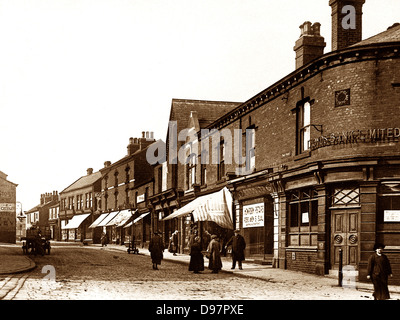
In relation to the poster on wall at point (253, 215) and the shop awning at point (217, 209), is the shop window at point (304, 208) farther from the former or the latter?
the shop awning at point (217, 209)

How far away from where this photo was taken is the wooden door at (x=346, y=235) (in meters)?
18.9

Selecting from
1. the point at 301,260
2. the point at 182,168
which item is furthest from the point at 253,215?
the point at 182,168

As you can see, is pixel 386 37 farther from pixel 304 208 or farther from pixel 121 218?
pixel 121 218

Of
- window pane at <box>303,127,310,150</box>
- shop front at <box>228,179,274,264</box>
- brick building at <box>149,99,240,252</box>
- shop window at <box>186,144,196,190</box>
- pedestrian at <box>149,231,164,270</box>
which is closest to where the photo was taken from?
window pane at <box>303,127,310,150</box>

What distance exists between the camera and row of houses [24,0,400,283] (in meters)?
18.6

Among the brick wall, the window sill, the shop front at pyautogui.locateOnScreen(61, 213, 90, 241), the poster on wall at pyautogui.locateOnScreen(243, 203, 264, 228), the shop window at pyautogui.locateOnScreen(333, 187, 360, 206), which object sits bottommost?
the shop front at pyautogui.locateOnScreen(61, 213, 90, 241)

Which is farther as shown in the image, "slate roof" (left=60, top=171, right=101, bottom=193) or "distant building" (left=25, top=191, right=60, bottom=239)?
"distant building" (left=25, top=191, right=60, bottom=239)

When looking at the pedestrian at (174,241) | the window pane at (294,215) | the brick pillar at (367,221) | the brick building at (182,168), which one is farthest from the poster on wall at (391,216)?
the pedestrian at (174,241)

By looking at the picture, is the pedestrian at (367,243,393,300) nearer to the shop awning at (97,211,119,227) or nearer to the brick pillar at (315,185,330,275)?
the brick pillar at (315,185,330,275)

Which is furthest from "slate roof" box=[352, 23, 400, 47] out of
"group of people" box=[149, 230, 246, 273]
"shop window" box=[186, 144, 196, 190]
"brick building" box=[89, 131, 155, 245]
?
"brick building" box=[89, 131, 155, 245]

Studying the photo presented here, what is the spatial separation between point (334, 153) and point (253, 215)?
7.46 metres

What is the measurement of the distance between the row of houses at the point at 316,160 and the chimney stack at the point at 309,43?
39 millimetres

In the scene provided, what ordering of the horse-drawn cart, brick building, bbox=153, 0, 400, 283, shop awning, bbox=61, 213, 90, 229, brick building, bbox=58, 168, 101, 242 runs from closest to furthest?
1. brick building, bbox=153, 0, 400, 283
2. the horse-drawn cart
3. brick building, bbox=58, 168, 101, 242
4. shop awning, bbox=61, 213, 90, 229

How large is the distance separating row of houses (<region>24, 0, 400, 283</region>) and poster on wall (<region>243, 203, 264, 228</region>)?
4 centimetres
